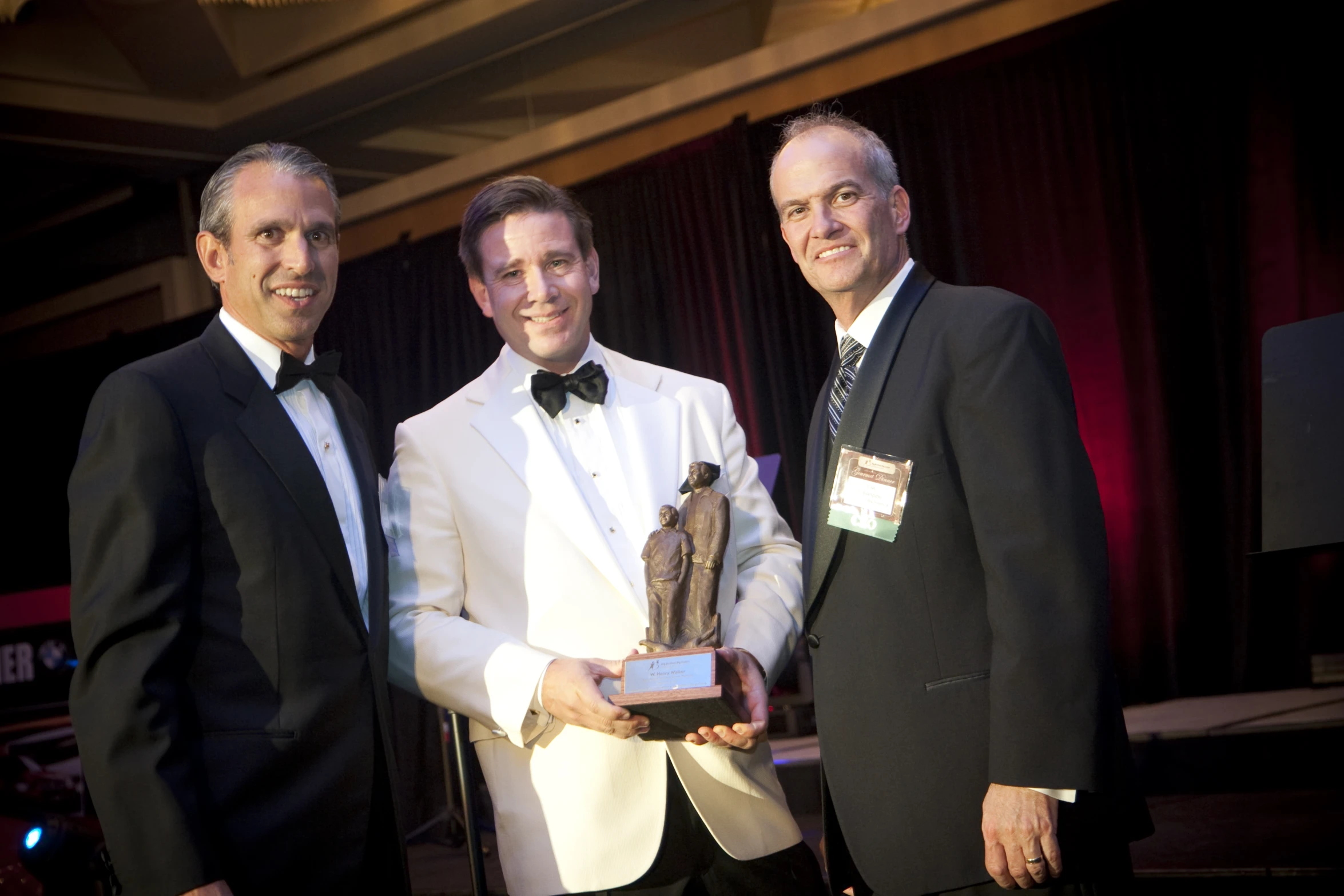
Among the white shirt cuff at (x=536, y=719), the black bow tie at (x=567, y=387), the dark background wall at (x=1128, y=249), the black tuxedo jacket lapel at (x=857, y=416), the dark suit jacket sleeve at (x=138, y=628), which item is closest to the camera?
the dark suit jacket sleeve at (x=138, y=628)

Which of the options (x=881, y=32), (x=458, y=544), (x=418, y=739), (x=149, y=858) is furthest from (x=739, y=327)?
(x=149, y=858)

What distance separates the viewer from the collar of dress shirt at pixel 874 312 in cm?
202

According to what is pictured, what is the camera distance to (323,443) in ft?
6.75

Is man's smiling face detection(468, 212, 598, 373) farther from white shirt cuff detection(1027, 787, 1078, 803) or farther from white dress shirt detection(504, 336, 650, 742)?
white shirt cuff detection(1027, 787, 1078, 803)

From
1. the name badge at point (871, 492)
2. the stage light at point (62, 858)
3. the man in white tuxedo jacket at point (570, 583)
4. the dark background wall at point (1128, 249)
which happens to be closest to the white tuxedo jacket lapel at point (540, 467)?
the man in white tuxedo jacket at point (570, 583)

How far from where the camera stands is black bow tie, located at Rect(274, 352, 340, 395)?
201cm

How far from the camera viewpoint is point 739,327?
755 cm

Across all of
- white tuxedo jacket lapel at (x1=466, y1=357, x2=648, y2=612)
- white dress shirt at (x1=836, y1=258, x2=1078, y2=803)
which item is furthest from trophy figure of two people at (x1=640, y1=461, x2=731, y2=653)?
white dress shirt at (x1=836, y1=258, x2=1078, y2=803)

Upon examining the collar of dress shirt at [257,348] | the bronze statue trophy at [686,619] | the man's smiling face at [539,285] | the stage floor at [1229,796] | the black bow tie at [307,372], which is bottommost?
the stage floor at [1229,796]

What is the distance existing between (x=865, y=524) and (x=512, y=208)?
999 mm

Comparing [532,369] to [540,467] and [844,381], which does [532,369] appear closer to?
[540,467]

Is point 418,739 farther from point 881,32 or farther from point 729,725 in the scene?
point 729,725

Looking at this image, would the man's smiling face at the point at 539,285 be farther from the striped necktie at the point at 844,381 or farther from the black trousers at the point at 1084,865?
the black trousers at the point at 1084,865

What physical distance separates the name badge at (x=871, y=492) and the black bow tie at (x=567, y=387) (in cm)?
59
